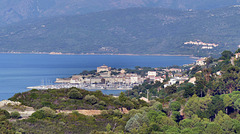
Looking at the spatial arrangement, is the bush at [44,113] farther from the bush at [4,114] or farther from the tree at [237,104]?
the tree at [237,104]

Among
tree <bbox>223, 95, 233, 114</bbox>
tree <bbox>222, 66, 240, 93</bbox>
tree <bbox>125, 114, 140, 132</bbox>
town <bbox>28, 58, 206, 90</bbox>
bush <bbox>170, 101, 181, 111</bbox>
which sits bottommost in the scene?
town <bbox>28, 58, 206, 90</bbox>

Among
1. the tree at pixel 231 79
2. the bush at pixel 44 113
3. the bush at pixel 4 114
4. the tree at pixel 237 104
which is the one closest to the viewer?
the bush at pixel 4 114

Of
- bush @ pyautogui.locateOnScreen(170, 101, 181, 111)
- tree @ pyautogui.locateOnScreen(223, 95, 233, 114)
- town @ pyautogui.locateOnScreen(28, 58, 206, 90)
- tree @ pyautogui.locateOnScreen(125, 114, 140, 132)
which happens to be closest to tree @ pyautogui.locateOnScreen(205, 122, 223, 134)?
tree @ pyautogui.locateOnScreen(125, 114, 140, 132)

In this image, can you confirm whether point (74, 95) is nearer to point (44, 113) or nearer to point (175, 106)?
point (44, 113)

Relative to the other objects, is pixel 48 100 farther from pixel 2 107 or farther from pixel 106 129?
pixel 106 129

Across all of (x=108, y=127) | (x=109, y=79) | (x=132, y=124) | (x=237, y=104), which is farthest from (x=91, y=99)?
(x=109, y=79)

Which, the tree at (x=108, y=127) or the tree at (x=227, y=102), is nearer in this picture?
the tree at (x=108, y=127)

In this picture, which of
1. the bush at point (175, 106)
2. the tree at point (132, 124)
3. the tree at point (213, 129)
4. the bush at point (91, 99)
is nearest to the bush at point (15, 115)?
the bush at point (91, 99)

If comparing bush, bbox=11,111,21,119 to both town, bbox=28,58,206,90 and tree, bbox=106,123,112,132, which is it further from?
town, bbox=28,58,206,90

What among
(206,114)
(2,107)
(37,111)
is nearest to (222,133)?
(206,114)
